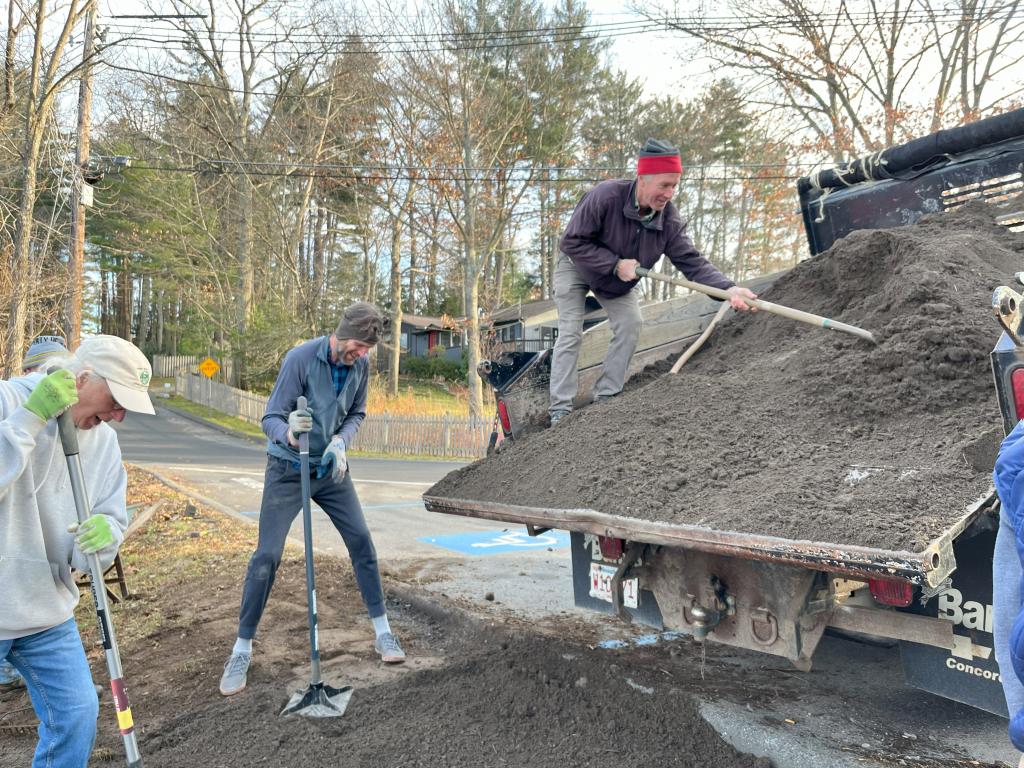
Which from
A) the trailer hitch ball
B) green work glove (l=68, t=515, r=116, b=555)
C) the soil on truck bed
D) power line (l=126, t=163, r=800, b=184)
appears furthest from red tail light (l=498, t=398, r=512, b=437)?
power line (l=126, t=163, r=800, b=184)

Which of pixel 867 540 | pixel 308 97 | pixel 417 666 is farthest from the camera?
pixel 308 97

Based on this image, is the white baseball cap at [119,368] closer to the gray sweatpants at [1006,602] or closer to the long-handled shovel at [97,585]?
the long-handled shovel at [97,585]

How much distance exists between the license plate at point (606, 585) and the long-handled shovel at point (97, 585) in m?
1.85

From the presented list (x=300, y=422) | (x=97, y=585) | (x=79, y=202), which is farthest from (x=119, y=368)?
(x=79, y=202)

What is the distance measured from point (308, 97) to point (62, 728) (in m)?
23.2

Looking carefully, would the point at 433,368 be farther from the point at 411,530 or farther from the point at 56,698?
the point at 56,698

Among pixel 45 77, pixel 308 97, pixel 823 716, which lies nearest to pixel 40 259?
pixel 45 77

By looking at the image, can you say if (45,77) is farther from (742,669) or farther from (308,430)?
(742,669)

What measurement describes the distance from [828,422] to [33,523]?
2.83 meters

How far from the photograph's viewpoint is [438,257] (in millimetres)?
31438

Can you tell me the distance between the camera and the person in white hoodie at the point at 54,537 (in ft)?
7.41

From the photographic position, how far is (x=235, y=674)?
12.0 ft

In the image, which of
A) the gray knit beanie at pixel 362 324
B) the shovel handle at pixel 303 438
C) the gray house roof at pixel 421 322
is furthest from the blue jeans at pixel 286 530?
the gray house roof at pixel 421 322

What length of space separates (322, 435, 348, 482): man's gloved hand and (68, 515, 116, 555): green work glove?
4.96 feet
